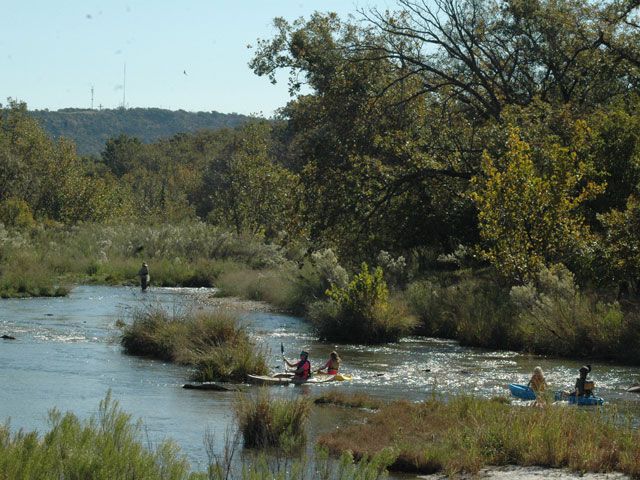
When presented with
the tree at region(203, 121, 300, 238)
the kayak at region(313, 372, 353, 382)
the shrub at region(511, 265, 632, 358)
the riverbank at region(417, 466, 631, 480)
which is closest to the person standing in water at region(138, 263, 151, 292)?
the tree at region(203, 121, 300, 238)

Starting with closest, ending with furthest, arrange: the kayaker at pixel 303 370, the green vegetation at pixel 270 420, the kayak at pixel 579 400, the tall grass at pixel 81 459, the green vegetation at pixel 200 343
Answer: the tall grass at pixel 81 459, the green vegetation at pixel 270 420, the kayak at pixel 579 400, the kayaker at pixel 303 370, the green vegetation at pixel 200 343

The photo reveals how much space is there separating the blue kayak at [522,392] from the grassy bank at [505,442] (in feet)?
12.9

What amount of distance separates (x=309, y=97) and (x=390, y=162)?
360cm

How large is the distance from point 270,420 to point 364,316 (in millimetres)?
15867

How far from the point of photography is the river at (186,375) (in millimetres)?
18656

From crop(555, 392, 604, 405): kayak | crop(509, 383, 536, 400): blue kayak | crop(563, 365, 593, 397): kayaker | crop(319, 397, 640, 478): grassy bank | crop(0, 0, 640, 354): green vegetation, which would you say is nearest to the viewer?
crop(319, 397, 640, 478): grassy bank

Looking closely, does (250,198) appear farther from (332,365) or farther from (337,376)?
(337,376)

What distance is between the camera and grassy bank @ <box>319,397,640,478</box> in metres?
13.8

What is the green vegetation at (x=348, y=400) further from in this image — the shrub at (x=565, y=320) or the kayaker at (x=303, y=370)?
the shrub at (x=565, y=320)

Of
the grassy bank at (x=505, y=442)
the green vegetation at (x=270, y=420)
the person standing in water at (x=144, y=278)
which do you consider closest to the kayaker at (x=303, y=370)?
the grassy bank at (x=505, y=442)

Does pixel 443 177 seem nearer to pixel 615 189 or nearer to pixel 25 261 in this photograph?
pixel 615 189

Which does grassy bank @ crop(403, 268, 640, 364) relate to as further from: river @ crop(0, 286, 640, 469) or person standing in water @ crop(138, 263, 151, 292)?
person standing in water @ crop(138, 263, 151, 292)

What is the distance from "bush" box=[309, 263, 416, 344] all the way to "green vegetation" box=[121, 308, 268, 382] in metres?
5.53

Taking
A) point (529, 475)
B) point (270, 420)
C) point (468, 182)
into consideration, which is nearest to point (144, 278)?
point (468, 182)
